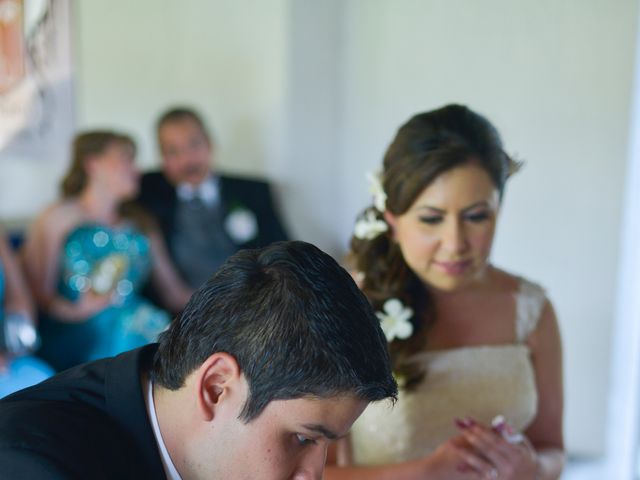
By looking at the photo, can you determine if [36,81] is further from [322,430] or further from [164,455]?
[322,430]

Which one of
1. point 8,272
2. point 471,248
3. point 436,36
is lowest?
point 8,272

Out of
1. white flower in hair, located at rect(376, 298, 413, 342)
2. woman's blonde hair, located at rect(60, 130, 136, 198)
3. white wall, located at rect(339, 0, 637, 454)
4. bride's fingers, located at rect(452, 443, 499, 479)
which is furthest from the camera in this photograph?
woman's blonde hair, located at rect(60, 130, 136, 198)

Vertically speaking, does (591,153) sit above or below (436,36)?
below

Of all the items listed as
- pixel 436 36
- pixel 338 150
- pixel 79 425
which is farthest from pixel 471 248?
pixel 338 150

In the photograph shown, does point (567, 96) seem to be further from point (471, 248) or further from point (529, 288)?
point (471, 248)

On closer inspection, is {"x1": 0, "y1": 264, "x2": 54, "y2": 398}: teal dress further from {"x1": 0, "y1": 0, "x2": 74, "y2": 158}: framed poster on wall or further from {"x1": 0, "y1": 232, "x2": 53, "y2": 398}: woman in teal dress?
{"x1": 0, "y1": 0, "x2": 74, "y2": 158}: framed poster on wall

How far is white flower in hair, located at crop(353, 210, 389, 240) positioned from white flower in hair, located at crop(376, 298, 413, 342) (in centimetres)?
13

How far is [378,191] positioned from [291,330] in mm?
607

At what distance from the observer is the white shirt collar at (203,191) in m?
3.32

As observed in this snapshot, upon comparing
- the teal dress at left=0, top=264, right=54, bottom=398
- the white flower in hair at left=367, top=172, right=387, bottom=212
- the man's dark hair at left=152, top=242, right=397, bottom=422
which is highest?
the white flower in hair at left=367, top=172, right=387, bottom=212

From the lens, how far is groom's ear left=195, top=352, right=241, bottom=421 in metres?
0.80

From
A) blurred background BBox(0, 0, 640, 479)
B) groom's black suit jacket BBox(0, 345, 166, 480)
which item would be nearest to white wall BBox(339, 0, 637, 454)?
blurred background BBox(0, 0, 640, 479)

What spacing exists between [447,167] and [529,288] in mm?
373

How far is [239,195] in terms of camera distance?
3.46m
